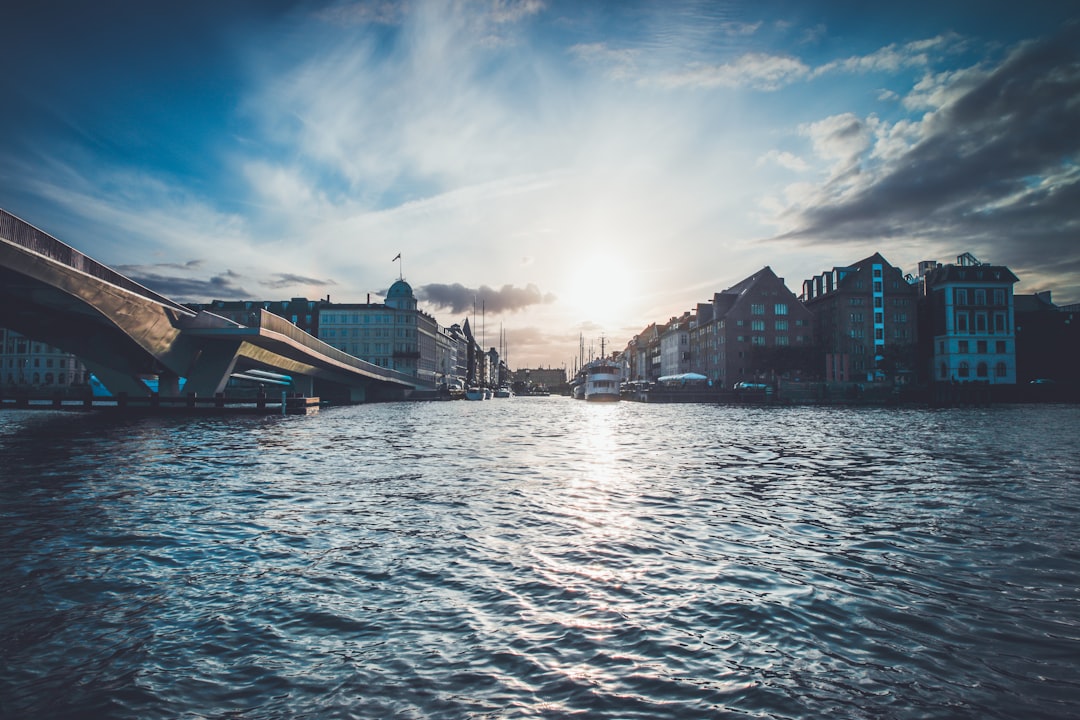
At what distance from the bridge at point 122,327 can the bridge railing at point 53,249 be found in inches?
1.9

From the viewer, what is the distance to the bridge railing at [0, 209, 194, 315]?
27438 mm

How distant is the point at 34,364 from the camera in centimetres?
12356

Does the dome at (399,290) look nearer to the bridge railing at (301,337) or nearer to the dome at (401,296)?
the dome at (401,296)

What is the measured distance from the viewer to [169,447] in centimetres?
2383

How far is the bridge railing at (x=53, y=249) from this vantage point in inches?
1080

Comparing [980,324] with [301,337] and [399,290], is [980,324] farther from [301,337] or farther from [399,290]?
[399,290]

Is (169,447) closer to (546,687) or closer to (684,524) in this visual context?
(684,524)

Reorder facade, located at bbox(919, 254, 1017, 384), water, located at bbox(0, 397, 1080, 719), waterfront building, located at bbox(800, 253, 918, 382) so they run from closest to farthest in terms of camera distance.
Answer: water, located at bbox(0, 397, 1080, 719) → facade, located at bbox(919, 254, 1017, 384) → waterfront building, located at bbox(800, 253, 918, 382)

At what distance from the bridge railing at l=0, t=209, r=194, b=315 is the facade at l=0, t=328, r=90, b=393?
10970 centimetres

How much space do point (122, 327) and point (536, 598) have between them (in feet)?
136

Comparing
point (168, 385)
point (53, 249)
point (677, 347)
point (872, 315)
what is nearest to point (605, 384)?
point (677, 347)

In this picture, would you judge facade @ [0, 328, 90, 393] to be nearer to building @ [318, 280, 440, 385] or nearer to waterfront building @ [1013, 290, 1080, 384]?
building @ [318, 280, 440, 385]

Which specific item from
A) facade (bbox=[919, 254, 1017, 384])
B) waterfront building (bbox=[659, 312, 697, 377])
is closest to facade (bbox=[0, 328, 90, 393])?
waterfront building (bbox=[659, 312, 697, 377])

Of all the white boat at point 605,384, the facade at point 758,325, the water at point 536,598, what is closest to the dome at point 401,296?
the white boat at point 605,384
